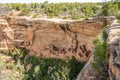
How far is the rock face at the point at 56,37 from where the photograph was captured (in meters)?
68.4

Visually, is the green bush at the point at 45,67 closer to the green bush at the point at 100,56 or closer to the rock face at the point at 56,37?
the rock face at the point at 56,37

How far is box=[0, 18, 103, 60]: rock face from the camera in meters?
68.4

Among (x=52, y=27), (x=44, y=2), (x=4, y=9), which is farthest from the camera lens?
(x=44, y=2)

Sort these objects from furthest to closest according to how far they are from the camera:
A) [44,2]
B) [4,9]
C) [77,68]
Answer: [44,2], [4,9], [77,68]

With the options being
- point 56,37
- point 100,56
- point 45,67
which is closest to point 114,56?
point 100,56

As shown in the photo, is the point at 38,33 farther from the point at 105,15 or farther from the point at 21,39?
the point at 105,15

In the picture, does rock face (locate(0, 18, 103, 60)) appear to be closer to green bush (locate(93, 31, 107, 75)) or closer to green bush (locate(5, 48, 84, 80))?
green bush (locate(5, 48, 84, 80))

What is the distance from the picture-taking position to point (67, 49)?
7125 cm

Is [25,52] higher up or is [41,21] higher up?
[41,21]

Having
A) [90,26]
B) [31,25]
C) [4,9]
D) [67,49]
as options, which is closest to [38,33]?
[31,25]

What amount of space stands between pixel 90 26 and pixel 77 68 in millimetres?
7428

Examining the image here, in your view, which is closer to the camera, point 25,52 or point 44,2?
point 25,52

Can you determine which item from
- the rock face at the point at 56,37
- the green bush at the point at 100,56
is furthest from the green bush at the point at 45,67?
the green bush at the point at 100,56

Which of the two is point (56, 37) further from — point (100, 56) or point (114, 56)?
point (114, 56)
